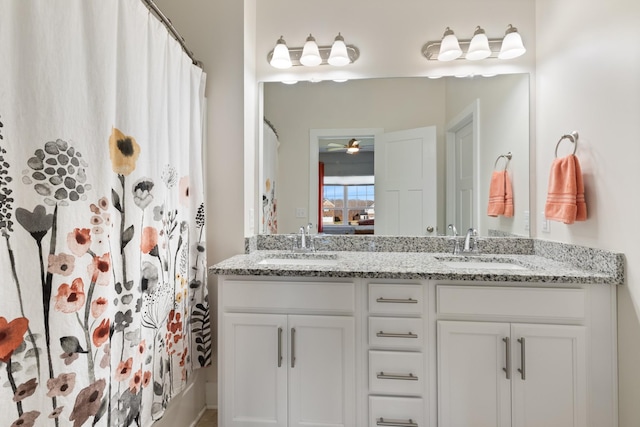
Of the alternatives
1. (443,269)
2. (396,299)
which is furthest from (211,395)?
(443,269)

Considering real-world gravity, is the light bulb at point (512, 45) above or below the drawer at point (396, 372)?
above

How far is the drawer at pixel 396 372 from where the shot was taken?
1.37m

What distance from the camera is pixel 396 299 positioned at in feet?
4.54

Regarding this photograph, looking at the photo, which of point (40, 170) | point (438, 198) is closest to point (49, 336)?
point (40, 170)

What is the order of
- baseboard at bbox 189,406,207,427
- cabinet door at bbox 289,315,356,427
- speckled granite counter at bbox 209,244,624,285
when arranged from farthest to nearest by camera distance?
baseboard at bbox 189,406,207,427, cabinet door at bbox 289,315,356,427, speckled granite counter at bbox 209,244,624,285

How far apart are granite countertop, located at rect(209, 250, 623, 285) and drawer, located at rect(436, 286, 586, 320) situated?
0.05 metres

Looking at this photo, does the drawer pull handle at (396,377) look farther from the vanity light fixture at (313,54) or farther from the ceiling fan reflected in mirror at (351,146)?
the vanity light fixture at (313,54)

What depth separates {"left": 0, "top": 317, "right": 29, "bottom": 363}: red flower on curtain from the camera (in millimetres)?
725

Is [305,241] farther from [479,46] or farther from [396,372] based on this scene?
[479,46]

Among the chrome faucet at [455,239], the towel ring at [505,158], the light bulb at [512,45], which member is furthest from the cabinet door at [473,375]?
the light bulb at [512,45]

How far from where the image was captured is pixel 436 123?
1.99 m

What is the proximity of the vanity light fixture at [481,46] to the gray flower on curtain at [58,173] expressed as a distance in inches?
76.2

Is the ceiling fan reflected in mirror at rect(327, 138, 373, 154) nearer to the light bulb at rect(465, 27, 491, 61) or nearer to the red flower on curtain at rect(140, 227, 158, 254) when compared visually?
the light bulb at rect(465, 27, 491, 61)

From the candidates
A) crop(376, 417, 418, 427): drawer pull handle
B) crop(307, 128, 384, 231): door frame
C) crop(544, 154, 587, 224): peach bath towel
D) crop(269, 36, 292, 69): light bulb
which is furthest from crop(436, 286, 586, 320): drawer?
crop(269, 36, 292, 69): light bulb
